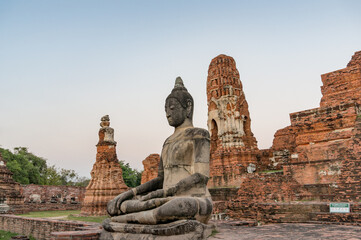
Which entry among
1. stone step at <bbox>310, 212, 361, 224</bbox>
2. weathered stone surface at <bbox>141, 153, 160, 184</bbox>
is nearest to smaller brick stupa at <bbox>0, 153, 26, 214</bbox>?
weathered stone surface at <bbox>141, 153, 160, 184</bbox>

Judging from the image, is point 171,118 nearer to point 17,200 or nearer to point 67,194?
point 17,200

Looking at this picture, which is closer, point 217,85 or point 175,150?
point 175,150

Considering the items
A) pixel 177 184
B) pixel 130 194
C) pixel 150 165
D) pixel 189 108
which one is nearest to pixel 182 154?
pixel 177 184

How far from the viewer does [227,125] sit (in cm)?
1864

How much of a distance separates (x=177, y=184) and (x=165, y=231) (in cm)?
83

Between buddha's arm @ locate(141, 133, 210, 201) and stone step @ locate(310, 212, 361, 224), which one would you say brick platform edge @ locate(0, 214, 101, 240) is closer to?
buddha's arm @ locate(141, 133, 210, 201)

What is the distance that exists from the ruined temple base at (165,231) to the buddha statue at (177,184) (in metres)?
0.09

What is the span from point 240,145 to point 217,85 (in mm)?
4187

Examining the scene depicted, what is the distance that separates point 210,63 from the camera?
A: 20375mm

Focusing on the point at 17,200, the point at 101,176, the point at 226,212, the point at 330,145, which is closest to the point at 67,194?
the point at 17,200

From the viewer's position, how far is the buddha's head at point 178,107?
17.0ft

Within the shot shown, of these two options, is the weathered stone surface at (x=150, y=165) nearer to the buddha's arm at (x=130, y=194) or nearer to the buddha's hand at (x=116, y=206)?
the buddha's arm at (x=130, y=194)

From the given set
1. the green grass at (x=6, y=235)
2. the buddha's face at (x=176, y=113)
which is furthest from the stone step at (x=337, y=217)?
the green grass at (x=6, y=235)

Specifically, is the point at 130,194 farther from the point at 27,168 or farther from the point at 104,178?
the point at 27,168
